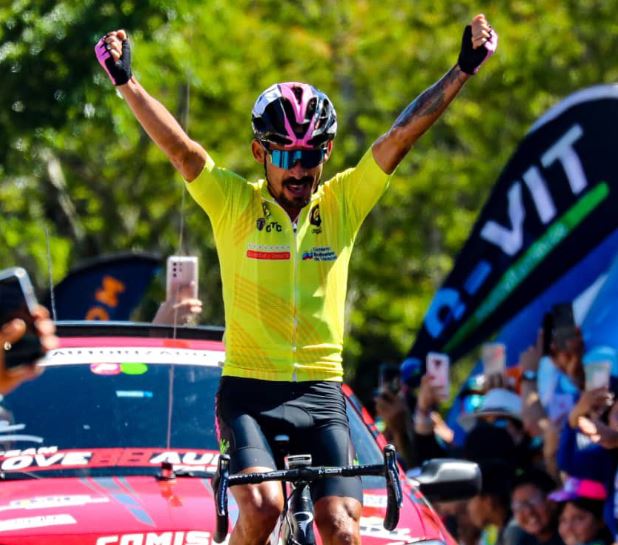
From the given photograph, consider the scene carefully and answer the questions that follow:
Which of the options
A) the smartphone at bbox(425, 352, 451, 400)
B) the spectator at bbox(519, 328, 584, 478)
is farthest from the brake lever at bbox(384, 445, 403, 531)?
the smartphone at bbox(425, 352, 451, 400)

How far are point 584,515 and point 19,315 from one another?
510cm

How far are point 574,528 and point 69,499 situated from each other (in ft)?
10.7

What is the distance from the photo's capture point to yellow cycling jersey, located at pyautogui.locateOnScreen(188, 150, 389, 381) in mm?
5465

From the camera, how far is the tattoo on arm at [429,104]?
18.4 feet

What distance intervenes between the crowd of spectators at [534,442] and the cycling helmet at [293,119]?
10.5 ft

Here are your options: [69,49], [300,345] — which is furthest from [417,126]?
[69,49]

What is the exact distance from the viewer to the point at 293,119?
5441 millimetres

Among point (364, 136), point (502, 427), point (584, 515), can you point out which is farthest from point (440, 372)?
point (364, 136)

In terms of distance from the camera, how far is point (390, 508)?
4.97 m

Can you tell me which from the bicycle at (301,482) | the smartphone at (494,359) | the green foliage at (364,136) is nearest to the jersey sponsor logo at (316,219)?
the bicycle at (301,482)

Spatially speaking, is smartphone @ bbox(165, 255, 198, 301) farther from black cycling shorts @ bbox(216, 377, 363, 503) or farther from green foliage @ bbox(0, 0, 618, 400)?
green foliage @ bbox(0, 0, 618, 400)

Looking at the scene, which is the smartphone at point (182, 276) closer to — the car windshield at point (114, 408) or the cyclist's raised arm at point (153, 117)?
the car windshield at point (114, 408)

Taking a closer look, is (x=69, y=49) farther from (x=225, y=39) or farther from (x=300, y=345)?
(x=225, y=39)

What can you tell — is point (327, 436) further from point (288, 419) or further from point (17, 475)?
point (17, 475)
